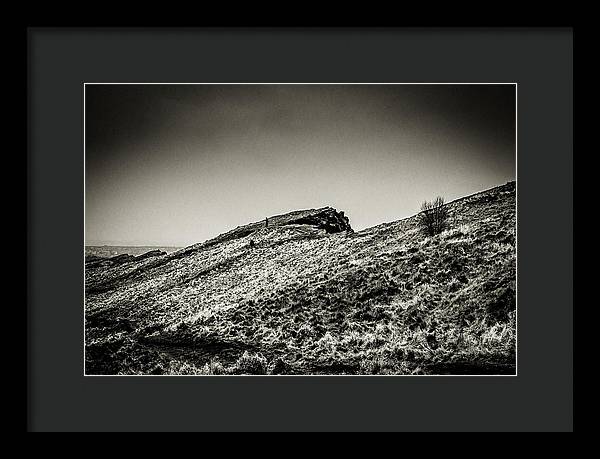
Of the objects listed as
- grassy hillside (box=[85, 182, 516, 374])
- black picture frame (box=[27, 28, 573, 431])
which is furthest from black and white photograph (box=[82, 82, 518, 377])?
black picture frame (box=[27, 28, 573, 431])

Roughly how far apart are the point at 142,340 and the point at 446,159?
14.8 feet

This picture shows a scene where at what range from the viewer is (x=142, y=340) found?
6.23 metres

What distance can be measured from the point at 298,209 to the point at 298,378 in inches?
84.9

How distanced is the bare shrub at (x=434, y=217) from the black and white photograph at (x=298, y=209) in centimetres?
2

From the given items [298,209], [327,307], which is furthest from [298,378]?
[298,209]

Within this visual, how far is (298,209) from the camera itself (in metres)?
6.57

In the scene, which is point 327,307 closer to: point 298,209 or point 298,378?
point 298,378

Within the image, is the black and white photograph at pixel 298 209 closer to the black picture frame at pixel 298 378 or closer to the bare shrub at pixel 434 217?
the bare shrub at pixel 434 217

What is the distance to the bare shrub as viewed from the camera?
6.39 metres

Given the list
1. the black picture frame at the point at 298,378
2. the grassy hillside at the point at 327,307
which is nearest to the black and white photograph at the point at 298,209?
the grassy hillside at the point at 327,307

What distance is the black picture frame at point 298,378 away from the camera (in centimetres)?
585

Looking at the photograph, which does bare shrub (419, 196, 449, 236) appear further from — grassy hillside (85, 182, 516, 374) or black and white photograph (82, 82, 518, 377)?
grassy hillside (85, 182, 516, 374)
